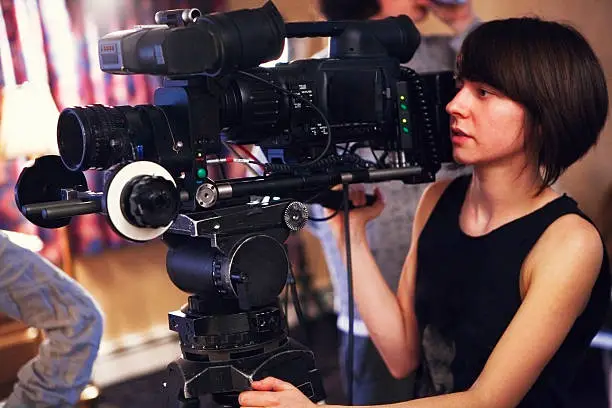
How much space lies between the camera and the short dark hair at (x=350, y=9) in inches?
75.0

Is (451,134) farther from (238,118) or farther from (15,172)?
(15,172)

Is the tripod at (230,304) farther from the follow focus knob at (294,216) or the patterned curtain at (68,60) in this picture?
the patterned curtain at (68,60)

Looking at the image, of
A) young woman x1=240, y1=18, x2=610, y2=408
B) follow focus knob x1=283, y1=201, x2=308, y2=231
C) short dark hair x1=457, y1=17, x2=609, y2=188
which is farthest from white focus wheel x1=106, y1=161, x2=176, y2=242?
short dark hair x1=457, y1=17, x2=609, y2=188

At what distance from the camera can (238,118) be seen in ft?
3.55

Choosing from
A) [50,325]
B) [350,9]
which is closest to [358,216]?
[350,9]

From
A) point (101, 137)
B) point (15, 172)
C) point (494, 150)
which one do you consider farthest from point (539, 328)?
point (15, 172)

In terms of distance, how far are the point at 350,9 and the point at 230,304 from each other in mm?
1060

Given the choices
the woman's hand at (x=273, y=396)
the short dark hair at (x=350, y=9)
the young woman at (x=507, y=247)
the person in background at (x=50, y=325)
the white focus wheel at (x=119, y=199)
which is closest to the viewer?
the white focus wheel at (x=119, y=199)

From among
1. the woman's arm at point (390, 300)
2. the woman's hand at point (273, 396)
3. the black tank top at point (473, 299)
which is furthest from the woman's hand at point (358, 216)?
the woman's hand at point (273, 396)

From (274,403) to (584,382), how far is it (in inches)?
79.0

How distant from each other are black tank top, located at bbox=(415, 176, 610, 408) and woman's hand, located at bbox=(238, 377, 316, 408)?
1.45ft

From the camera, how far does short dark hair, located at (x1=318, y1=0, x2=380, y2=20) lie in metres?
1.91

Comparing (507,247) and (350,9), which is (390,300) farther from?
(350,9)

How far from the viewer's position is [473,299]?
1.43 metres
